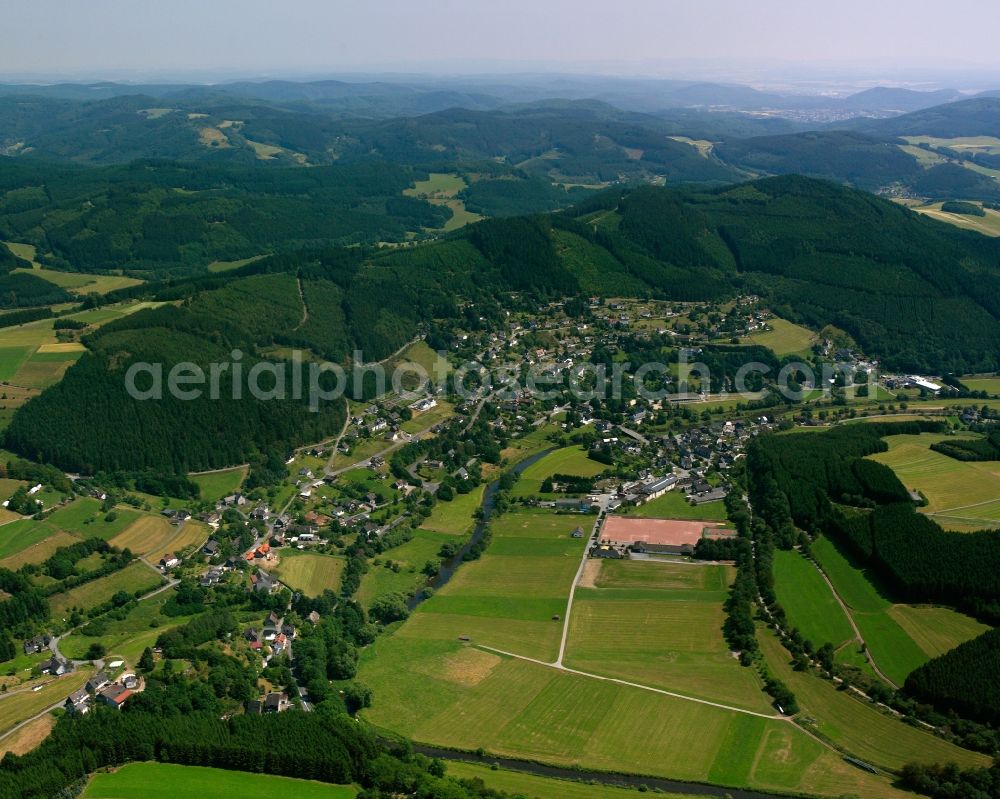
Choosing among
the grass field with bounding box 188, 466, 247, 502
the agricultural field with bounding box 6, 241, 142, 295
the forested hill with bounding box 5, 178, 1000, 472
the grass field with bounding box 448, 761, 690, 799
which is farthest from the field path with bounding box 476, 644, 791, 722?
the agricultural field with bounding box 6, 241, 142, 295

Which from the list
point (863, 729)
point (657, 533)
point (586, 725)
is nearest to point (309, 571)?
point (586, 725)

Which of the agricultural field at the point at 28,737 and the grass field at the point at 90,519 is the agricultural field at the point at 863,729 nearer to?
the agricultural field at the point at 28,737

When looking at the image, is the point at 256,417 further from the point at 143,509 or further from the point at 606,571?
the point at 606,571

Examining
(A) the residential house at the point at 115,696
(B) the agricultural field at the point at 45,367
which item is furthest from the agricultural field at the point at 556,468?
(B) the agricultural field at the point at 45,367

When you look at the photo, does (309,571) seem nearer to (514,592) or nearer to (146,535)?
(146,535)

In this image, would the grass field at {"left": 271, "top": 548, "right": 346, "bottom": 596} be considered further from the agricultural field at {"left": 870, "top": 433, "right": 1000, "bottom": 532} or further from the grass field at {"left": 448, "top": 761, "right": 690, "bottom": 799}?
the agricultural field at {"left": 870, "top": 433, "right": 1000, "bottom": 532}

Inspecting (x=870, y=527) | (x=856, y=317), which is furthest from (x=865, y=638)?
(x=856, y=317)
